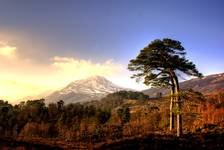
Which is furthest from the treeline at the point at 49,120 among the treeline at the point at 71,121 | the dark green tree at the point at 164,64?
the dark green tree at the point at 164,64

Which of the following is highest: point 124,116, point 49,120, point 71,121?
point 124,116

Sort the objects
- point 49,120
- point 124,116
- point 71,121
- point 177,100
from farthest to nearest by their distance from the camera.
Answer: point 49,120 → point 71,121 → point 124,116 → point 177,100

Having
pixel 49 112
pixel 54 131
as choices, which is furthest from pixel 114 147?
pixel 49 112

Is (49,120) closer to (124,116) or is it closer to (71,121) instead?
(71,121)

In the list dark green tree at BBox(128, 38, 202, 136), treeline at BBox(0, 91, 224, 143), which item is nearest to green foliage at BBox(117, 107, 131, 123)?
treeline at BBox(0, 91, 224, 143)

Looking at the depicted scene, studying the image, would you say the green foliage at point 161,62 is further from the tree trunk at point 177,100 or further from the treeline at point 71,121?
the treeline at point 71,121

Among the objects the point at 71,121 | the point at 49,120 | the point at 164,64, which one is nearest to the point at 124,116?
the point at 71,121

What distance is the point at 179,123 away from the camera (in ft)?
114

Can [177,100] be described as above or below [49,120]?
above

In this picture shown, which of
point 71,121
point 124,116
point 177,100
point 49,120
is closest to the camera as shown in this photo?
point 177,100

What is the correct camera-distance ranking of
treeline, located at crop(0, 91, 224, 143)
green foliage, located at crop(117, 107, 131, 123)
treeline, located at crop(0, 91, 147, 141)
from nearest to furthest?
treeline, located at crop(0, 91, 224, 143)
treeline, located at crop(0, 91, 147, 141)
green foliage, located at crop(117, 107, 131, 123)

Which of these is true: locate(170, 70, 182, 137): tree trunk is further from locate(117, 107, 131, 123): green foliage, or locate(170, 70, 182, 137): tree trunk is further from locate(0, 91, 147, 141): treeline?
locate(117, 107, 131, 123): green foliage

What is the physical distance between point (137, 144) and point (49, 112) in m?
106

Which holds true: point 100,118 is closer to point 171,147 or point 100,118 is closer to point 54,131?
point 54,131
